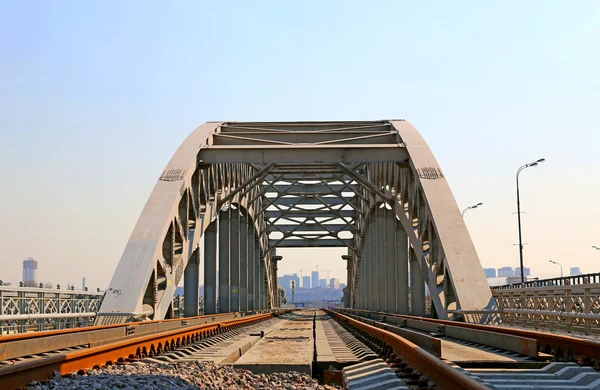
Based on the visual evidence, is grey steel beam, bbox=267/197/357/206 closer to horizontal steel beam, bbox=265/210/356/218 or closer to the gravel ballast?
horizontal steel beam, bbox=265/210/356/218

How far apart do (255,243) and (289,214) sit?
4568 mm

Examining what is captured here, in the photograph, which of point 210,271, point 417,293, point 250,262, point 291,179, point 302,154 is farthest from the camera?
point 250,262

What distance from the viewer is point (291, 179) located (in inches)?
1887

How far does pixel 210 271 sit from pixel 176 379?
95.6ft

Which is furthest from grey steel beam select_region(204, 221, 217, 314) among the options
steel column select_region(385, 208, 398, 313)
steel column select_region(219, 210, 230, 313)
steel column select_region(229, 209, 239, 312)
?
steel column select_region(385, 208, 398, 313)

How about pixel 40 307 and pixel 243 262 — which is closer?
pixel 40 307

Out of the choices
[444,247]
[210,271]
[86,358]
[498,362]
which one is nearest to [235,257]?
[210,271]

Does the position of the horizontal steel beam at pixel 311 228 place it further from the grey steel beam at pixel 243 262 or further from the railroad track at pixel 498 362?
the railroad track at pixel 498 362

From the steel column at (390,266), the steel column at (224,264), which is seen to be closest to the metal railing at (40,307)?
the steel column at (224,264)

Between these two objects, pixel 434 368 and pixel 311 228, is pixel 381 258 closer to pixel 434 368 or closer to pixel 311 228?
pixel 311 228

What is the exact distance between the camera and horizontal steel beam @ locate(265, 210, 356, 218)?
2244 inches

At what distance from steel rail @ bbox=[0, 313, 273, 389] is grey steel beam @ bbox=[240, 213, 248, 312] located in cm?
3018

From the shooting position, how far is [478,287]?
20984mm

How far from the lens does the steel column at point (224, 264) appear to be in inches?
1526
